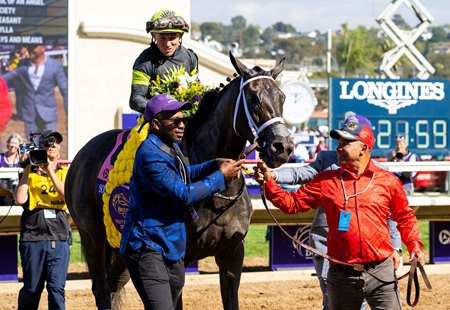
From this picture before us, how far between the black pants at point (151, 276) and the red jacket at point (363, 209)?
892 mm

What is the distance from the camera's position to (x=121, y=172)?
7051mm

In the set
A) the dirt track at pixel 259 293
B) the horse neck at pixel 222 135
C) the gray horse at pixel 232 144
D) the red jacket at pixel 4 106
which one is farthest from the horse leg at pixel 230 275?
the red jacket at pixel 4 106

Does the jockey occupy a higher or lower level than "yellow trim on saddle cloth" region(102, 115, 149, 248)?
higher

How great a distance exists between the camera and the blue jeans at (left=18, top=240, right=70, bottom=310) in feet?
26.3

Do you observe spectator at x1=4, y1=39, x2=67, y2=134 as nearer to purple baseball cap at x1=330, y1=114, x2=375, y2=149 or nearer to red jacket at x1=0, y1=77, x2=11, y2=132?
red jacket at x1=0, y1=77, x2=11, y2=132

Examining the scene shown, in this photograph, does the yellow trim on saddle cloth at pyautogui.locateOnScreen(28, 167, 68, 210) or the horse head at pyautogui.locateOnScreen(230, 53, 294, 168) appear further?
the yellow trim on saddle cloth at pyautogui.locateOnScreen(28, 167, 68, 210)

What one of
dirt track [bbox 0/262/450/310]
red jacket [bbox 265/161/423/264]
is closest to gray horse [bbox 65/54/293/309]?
red jacket [bbox 265/161/423/264]

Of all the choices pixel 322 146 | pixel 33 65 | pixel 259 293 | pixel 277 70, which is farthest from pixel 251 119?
pixel 33 65

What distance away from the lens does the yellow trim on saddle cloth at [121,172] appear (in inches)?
274

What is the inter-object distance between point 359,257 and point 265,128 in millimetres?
1028

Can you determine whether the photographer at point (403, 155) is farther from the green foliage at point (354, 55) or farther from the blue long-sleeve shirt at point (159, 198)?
the green foliage at point (354, 55)

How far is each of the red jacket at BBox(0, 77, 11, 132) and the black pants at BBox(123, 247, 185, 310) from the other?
1766cm

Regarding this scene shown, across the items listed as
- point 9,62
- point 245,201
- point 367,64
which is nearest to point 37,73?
point 9,62

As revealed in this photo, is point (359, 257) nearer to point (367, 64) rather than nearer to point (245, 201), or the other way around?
point (245, 201)
